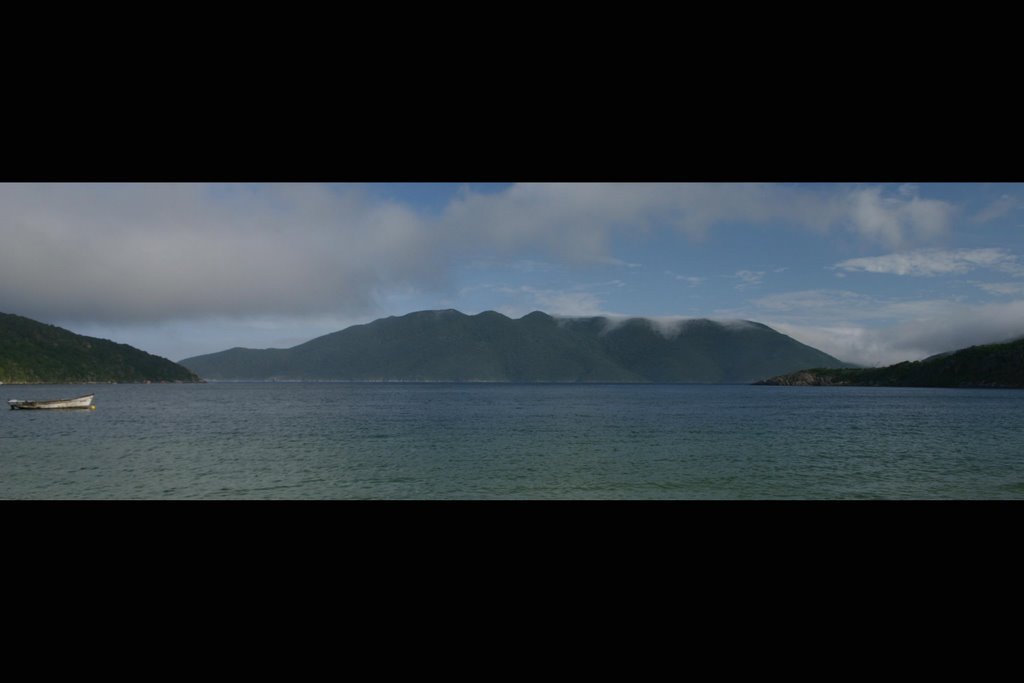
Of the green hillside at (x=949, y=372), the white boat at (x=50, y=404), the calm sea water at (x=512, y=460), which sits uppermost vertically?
the green hillside at (x=949, y=372)

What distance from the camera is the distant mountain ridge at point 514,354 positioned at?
145 meters

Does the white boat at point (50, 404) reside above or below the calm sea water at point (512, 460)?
above

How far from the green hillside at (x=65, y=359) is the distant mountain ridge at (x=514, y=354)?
46.4 meters

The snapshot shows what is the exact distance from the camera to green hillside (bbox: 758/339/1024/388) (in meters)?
78.9

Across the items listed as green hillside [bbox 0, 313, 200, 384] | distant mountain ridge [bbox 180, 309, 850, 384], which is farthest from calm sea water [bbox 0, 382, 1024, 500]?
distant mountain ridge [bbox 180, 309, 850, 384]

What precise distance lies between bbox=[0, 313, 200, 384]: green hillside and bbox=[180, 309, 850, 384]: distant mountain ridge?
46.4m

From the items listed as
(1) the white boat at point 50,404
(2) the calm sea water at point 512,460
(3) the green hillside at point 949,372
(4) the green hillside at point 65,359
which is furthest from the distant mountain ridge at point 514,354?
(2) the calm sea water at point 512,460

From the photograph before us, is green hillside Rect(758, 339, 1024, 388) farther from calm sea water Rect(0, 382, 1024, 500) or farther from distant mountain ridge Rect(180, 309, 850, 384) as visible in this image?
calm sea water Rect(0, 382, 1024, 500)

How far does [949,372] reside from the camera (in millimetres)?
86750

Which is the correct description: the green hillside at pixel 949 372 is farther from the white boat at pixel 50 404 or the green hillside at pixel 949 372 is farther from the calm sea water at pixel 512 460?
the white boat at pixel 50 404

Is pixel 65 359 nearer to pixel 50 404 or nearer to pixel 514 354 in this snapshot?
pixel 50 404
